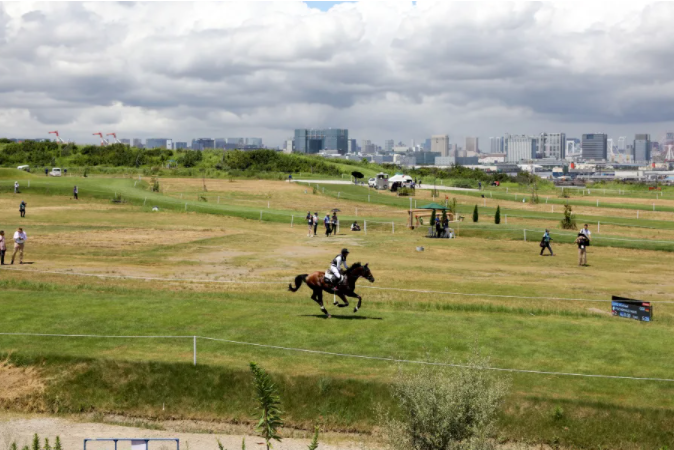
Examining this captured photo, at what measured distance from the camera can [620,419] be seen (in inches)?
727

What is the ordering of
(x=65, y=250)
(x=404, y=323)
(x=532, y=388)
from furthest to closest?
(x=65, y=250) < (x=404, y=323) < (x=532, y=388)

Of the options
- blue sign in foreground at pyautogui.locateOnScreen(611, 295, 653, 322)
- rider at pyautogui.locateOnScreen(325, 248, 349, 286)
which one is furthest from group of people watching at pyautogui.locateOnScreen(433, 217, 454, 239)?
rider at pyautogui.locateOnScreen(325, 248, 349, 286)

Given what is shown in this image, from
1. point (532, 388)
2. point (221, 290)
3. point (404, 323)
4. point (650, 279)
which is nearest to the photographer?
point (532, 388)

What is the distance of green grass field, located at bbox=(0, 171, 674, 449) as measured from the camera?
19672 mm

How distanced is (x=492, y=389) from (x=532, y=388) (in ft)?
20.1

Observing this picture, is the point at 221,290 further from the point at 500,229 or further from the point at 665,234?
the point at 665,234

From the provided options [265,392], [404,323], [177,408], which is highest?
[265,392]

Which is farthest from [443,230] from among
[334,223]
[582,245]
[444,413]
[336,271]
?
[444,413]

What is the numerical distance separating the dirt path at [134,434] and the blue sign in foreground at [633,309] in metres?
14.6

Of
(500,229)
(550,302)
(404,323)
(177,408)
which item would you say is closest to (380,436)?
(177,408)

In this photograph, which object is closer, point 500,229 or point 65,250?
point 65,250

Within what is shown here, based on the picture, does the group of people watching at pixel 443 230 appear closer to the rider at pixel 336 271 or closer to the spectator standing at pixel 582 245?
the spectator standing at pixel 582 245

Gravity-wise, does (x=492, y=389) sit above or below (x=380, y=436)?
above

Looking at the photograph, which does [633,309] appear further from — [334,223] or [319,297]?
[334,223]
